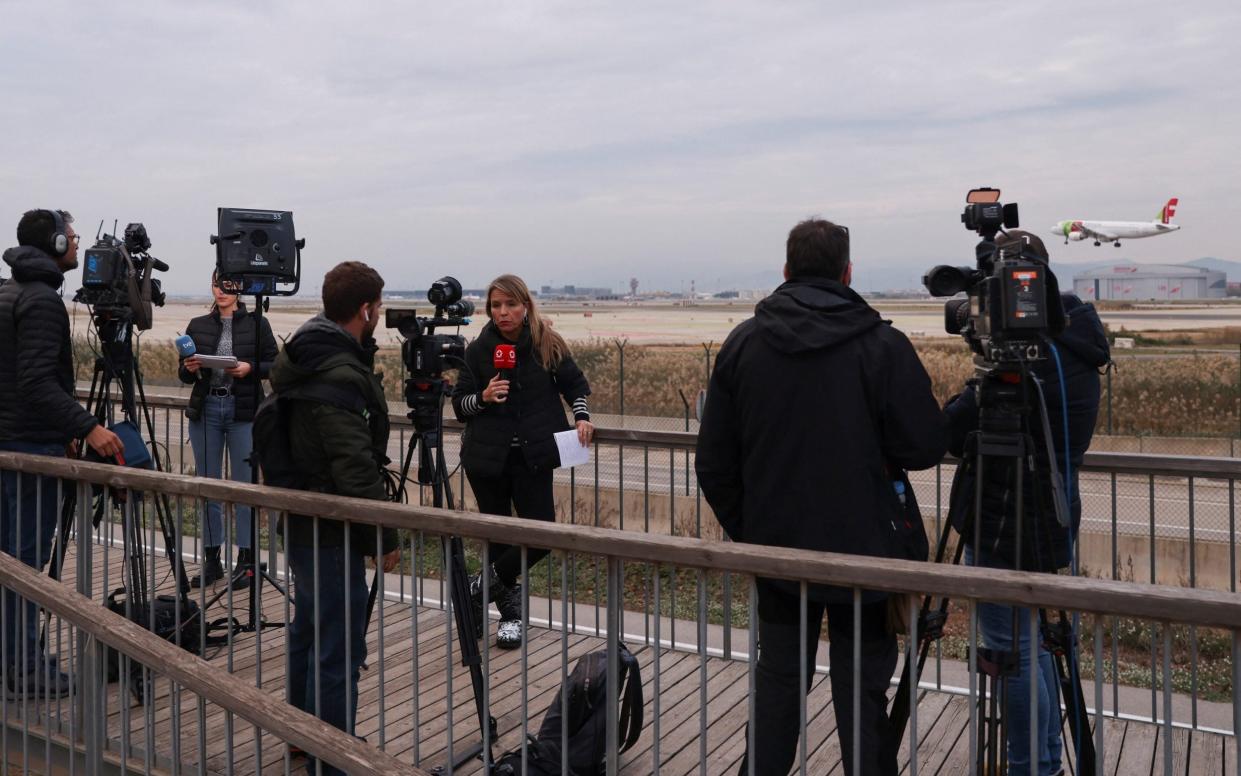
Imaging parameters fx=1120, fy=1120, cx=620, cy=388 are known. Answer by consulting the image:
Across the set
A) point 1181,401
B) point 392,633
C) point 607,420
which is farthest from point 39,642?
point 1181,401

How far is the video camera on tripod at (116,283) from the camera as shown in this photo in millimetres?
5098

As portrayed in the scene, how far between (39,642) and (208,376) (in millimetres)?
2021

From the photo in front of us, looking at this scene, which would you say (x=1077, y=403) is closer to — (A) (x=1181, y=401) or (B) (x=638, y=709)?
(B) (x=638, y=709)

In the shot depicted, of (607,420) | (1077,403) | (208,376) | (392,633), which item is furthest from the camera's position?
(607,420)

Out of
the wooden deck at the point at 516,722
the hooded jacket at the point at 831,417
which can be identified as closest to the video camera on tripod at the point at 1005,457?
the hooded jacket at the point at 831,417

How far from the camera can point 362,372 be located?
12.8 feet

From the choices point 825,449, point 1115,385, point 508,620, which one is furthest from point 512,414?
point 1115,385

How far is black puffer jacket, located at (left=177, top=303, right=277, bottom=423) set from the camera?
648 centimetres

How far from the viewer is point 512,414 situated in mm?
5121

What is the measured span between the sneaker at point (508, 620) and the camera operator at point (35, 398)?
189 centimetres

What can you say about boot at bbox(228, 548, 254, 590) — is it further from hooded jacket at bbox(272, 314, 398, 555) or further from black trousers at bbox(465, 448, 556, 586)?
hooded jacket at bbox(272, 314, 398, 555)

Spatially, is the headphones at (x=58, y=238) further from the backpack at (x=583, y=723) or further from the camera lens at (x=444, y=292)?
the backpack at (x=583, y=723)

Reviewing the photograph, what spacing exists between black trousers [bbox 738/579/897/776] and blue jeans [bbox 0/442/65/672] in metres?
3.06

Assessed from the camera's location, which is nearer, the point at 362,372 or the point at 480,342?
the point at 362,372
